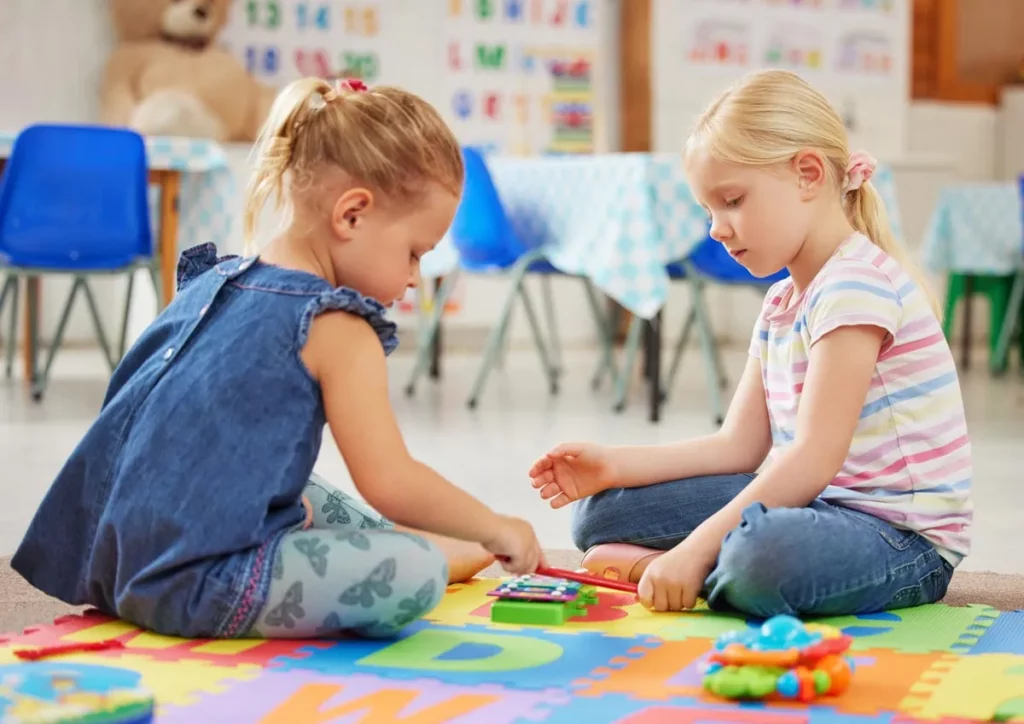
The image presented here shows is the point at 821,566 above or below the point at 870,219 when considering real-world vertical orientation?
below

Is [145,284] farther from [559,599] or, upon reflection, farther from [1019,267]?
[559,599]

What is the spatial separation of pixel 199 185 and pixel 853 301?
2654mm

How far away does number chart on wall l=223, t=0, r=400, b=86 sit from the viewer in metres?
5.45

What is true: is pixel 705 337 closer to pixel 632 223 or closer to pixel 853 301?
pixel 632 223

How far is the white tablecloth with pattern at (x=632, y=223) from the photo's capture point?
3.22m

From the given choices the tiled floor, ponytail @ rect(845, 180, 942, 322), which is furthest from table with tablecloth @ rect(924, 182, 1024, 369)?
ponytail @ rect(845, 180, 942, 322)

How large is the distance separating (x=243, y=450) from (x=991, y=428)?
2.45 meters

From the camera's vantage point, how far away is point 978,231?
478 centimetres

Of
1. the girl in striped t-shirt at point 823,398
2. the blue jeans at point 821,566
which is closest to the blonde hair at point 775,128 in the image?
the girl in striped t-shirt at point 823,398

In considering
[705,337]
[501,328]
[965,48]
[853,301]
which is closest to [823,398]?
[853,301]

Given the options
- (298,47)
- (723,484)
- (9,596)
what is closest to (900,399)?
(723,484)

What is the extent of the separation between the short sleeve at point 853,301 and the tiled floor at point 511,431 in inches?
19.8

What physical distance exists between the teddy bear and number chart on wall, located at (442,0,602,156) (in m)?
0.88

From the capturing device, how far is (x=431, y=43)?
5680mm
